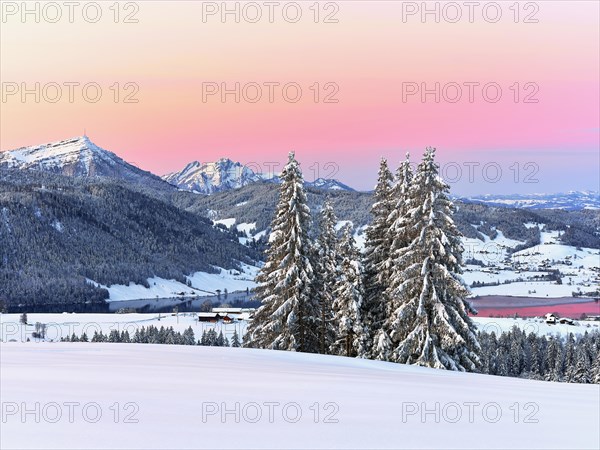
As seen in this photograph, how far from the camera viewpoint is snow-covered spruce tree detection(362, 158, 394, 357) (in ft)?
101

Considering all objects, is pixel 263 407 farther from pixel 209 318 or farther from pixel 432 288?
pixel 209 318

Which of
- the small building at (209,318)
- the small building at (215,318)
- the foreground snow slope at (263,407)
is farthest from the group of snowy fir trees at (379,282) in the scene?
the small building at (209,318)

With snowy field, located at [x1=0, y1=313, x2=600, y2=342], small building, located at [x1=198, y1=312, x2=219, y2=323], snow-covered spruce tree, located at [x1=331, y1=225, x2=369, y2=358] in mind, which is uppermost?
snow-covered spruce tree, located at [x1=331, y1=225, x2=369, y2=358]

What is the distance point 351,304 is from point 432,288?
205 inches

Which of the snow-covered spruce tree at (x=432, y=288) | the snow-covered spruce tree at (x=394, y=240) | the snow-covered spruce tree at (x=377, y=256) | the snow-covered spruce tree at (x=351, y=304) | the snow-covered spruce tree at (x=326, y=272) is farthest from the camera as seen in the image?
the snow-covered spruce tree at (x=326, y=272)

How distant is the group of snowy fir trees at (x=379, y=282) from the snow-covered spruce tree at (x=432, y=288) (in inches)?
1.8

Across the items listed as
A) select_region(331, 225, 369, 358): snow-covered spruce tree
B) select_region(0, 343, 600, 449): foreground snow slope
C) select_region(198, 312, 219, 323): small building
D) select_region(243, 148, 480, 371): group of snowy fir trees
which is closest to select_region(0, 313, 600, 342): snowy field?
select_region(198, 312, 219, 323): small building

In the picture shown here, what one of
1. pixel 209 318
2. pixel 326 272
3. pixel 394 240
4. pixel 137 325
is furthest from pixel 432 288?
pixel 209 318

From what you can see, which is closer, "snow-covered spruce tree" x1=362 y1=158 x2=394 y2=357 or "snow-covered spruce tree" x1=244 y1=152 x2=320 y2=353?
"snow-covered spruce tree" x1=244 y1=152 x2=320 y2=353

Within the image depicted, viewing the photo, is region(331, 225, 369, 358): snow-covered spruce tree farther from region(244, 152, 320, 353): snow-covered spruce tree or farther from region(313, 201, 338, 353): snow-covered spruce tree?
region(244, 152, 320, 353): snow-covered spruce tree

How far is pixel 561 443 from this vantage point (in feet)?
19.6

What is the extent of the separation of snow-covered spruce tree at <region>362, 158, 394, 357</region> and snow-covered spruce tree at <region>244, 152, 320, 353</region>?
2994 millimetres

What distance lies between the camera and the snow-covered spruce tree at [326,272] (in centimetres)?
3122

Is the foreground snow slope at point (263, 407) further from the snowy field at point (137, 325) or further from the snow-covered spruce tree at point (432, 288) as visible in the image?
the snowy field at point (137, 325)
